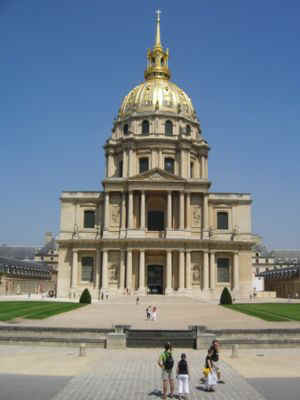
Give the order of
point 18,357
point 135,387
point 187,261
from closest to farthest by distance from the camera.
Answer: point 135,387
point 18,357
point 187,261

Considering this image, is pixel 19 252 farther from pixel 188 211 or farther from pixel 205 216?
pixel 205 216

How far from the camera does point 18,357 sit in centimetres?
2084

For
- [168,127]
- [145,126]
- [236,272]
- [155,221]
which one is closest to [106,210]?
[155,221]

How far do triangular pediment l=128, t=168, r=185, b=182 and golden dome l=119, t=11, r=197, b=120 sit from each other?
54.5ft

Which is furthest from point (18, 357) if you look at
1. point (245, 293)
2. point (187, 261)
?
point (245, 293)

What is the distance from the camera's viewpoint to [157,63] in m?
97.7

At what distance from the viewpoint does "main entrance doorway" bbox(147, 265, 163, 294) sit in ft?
245

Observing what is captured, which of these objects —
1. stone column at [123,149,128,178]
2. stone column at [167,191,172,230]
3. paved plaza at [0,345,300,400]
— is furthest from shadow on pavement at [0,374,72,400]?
stone column at [123,149,128,178]

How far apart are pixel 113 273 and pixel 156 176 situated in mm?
15674

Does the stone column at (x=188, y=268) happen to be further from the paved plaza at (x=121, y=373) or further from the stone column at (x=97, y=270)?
the paved plaza at (x=121, y=373)

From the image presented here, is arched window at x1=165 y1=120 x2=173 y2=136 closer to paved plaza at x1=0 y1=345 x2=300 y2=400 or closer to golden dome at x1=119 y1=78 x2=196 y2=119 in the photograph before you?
golden dome at x1=119 y1=78 x2=196 y2=119

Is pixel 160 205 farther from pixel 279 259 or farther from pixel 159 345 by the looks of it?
pixel 279 259

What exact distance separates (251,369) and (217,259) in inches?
2228

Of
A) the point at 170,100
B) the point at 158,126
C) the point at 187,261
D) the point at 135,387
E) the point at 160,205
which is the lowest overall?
the point at 135,387
